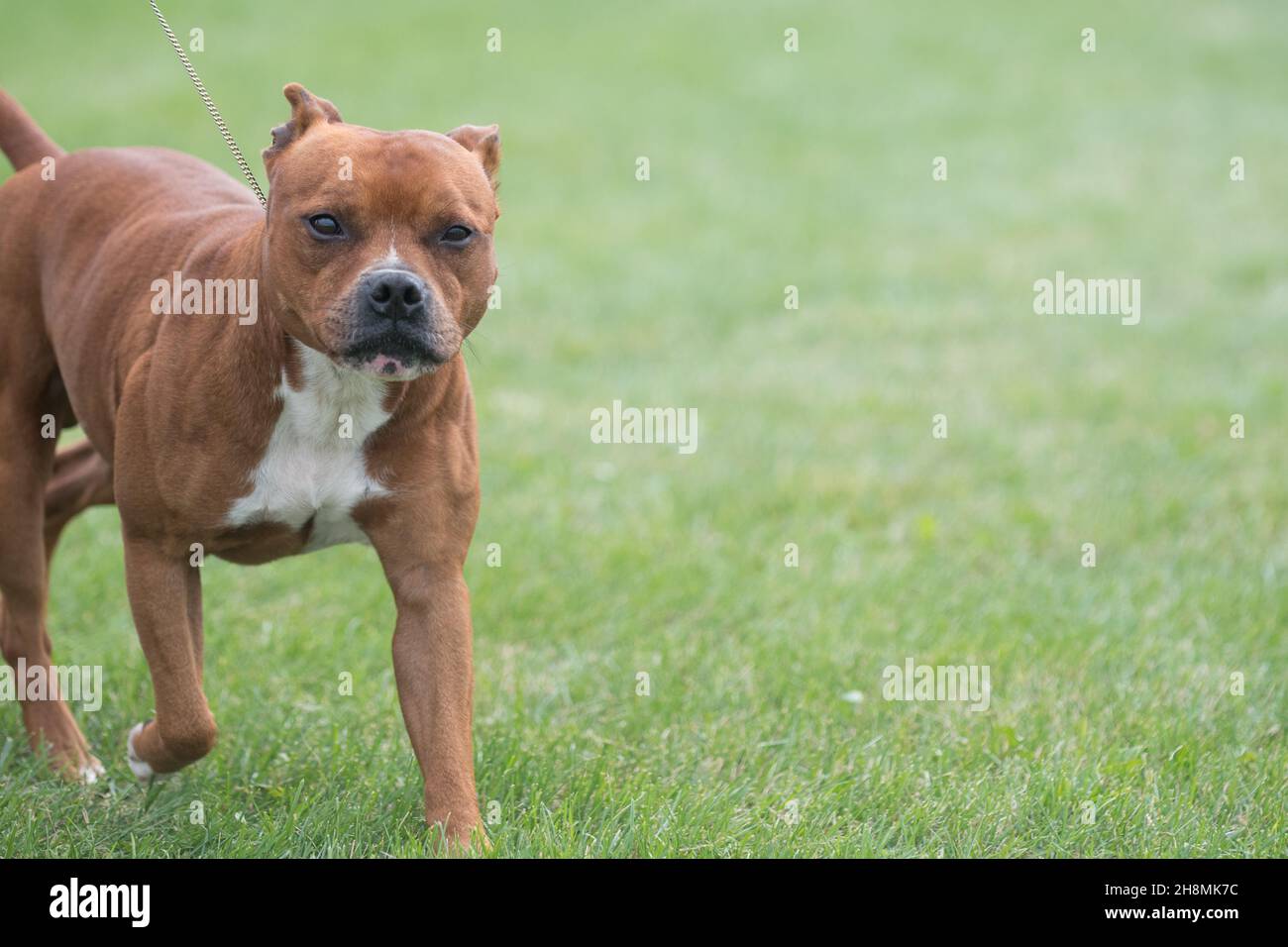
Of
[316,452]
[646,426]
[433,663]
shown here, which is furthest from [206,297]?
[646,426]

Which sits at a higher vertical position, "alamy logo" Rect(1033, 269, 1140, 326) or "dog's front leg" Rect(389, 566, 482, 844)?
"alamy logo" Rect(1033, 269, 1140, 326)

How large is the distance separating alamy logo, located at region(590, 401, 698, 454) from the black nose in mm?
4602

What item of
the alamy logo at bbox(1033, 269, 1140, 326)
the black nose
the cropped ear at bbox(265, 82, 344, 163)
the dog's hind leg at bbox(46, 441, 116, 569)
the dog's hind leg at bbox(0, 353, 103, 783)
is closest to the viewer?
the black nose

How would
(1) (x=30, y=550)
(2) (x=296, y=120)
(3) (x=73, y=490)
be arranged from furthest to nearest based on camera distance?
(3) (x=73, y=490) < (1) (x=30, y=550) < (2) (x=296, y=120)

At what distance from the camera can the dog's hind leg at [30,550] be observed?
452 cm

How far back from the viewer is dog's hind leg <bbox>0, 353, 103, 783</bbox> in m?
4.52

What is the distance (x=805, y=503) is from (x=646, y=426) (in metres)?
1.40

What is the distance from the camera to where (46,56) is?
17.7 m

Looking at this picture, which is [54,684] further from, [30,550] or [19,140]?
[19,140]

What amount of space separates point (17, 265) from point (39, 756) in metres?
1.43

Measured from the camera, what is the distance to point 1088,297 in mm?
11180

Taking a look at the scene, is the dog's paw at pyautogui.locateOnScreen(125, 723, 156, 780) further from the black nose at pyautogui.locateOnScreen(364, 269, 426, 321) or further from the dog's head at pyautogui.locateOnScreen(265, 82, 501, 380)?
the black nose at pyautogui.locateOnScreen(364, 269, 426, 321)
